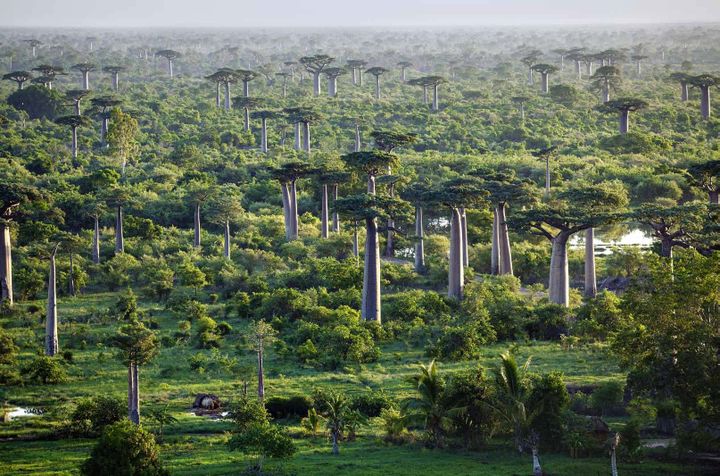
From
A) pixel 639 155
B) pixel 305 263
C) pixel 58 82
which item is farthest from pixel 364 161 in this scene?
pixel 58 82

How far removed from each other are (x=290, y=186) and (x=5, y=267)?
15813 millimetres

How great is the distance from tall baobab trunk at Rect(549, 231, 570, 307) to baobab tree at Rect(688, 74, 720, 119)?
50.9 meters

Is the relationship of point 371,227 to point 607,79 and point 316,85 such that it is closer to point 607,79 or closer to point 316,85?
point 607,79

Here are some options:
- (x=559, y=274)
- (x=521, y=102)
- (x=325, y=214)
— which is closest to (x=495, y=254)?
(x=559, y=274)

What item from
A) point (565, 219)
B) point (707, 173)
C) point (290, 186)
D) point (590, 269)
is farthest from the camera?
point (290, 186)

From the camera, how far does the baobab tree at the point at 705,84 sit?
271 feet

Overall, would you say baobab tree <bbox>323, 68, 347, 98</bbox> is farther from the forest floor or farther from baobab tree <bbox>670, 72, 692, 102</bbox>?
the forest floor

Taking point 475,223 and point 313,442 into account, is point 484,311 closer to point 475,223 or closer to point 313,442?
point 313,442

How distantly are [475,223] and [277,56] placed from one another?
110 meters

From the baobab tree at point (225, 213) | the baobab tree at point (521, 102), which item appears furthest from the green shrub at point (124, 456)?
the baobab tree at point (521, 102)

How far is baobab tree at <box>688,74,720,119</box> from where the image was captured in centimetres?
8250

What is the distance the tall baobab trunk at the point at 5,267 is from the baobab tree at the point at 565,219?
19774 millimetres

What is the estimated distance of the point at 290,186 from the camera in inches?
2024

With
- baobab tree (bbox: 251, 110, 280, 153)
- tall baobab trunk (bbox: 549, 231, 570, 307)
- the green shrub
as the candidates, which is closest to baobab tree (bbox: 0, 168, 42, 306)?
the green shrub
